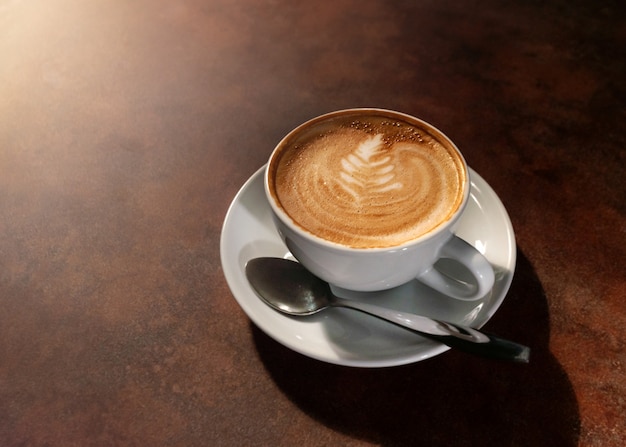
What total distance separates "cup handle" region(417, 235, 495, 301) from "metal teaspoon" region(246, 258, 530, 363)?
0.23 feet

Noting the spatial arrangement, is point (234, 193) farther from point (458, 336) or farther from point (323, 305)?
point (458, 336)

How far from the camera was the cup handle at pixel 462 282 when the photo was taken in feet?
2.19

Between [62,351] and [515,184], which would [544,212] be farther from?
[62,351]

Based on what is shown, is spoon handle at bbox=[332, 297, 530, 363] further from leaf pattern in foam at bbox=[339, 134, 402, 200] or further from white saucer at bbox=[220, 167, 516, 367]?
leaf pattern in foam at bbox=[339, 134, 402, 200]

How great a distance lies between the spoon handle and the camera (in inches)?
22.9

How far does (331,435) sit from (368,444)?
46 millimetres

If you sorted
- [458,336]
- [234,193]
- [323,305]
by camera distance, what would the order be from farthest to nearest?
1. [234,193]
2. [323,305]
3. [458,336]

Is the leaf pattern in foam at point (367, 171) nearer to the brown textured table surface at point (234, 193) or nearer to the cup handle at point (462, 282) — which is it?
the cup handle at point (462, 282)

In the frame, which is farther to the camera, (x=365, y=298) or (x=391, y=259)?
(x=365, y=298)

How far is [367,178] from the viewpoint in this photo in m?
0.75

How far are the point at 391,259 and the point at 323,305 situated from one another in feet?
0.43

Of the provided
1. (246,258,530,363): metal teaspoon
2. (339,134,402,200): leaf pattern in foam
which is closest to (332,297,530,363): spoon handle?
(246,258,530,363): metal teaspoon

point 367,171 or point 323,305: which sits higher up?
point 367,171

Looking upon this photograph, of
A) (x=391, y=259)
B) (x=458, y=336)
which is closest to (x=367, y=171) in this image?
(x=391, y=259)
